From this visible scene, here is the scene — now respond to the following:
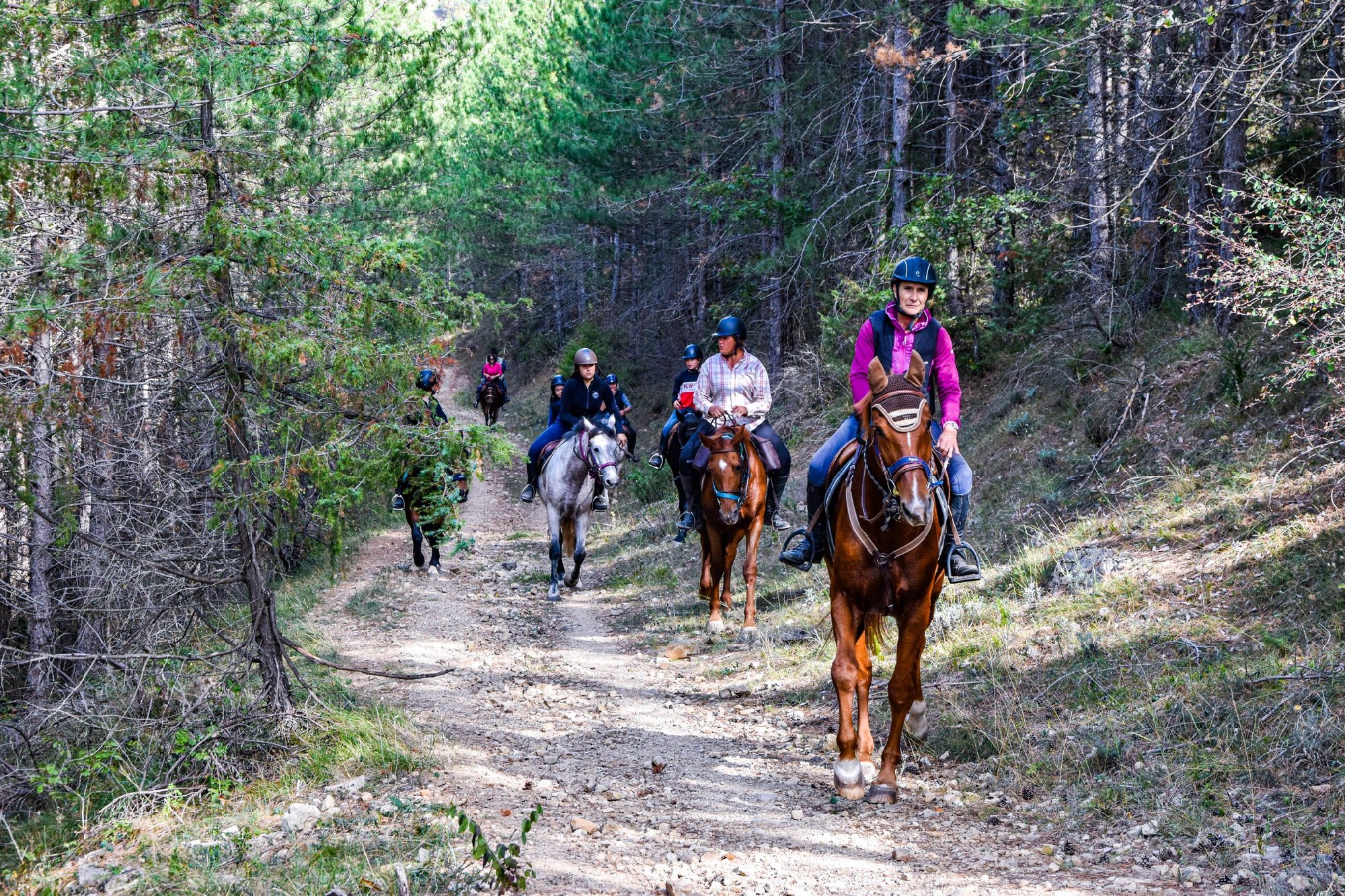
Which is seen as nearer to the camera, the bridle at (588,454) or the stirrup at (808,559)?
the stirrup at (808,559)

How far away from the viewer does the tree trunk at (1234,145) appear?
32.2 feet

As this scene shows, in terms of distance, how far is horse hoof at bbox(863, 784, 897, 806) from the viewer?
5836 millimetres

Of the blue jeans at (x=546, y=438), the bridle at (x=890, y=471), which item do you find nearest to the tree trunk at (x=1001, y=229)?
the blue jeans at (x=546, y=438)

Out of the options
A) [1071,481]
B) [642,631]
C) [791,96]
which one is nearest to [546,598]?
[642,631]

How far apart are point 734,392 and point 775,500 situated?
1660 millimetres

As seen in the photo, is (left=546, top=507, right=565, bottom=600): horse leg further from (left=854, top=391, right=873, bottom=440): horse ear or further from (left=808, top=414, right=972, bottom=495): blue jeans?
(left=854, top=391, right=873, bottom=440): horse ear

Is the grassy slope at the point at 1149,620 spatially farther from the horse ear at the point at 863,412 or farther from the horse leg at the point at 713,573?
the horse ear at the point at 863,412

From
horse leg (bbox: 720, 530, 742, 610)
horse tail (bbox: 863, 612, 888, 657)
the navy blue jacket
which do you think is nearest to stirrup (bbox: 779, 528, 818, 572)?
horse tail (bbox: 863, 612, 888, 657)

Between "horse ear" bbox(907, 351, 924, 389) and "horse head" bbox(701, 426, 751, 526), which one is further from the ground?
"horse ear" bbox(907, 351, 924, 389)

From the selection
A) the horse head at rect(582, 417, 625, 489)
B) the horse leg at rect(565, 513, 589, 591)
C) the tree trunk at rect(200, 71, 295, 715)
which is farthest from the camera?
the horse leg at rect(565, 513, 589, 591)

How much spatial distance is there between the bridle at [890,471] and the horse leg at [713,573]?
449 cm

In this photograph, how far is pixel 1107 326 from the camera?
1326 cm

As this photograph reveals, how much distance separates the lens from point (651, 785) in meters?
6.37

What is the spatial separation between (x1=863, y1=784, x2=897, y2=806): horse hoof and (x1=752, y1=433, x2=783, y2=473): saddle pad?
17.8 feet
